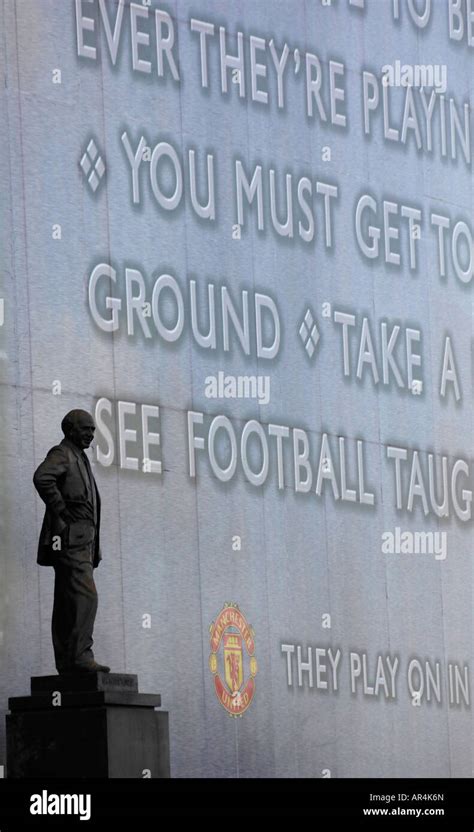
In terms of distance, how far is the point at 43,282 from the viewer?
59.0 ft

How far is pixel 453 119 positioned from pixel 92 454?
320 inches

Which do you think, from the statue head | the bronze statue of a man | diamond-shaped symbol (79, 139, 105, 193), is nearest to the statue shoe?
the bronze statue of a man

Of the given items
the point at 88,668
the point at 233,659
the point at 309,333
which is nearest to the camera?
the point at 88,668

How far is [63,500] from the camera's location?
1594cm

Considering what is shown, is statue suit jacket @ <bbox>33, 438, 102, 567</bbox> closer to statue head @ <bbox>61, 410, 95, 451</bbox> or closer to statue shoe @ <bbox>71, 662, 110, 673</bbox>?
statue head @ <bbox>61, 410, 95, 451</bbox>

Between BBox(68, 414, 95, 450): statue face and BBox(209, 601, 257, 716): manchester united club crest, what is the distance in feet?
12.1

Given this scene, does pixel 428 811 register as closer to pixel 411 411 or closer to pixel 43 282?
pixel 43 282

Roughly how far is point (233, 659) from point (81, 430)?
421 centimetres

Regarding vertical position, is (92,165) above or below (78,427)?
above

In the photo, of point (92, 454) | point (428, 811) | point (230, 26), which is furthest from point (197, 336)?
point (428, 811)

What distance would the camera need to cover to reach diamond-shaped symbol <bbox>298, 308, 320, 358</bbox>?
21.2m

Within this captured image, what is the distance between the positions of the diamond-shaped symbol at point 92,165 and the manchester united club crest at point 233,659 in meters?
4.35

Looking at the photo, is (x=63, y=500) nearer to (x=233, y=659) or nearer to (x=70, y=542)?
(x=70, y=542)

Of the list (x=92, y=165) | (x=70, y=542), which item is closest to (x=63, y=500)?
(x=70, y=542)
